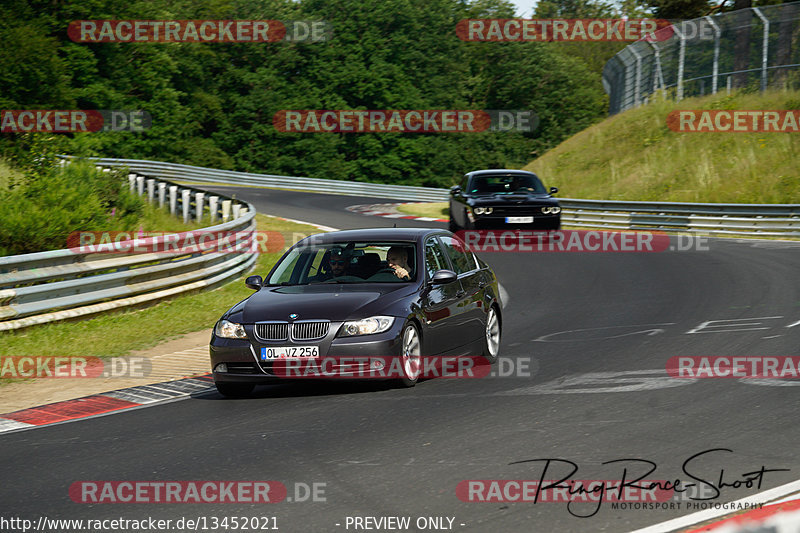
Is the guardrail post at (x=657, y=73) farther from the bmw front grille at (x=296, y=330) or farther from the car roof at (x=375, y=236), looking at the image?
the bmw front grille at (x=296, y=330)

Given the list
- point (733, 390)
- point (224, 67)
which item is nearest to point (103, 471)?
point (733, 390)

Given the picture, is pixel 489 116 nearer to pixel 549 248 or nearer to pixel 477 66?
pixel 477 66

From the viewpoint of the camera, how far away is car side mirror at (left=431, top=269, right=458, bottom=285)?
9758 millimetres

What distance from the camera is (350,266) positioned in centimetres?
1009

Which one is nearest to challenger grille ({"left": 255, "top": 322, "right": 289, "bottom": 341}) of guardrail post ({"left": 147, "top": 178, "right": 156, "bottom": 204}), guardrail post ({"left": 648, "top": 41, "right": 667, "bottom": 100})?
guardrail post ({"left": 147, "top": 178, "right": 156, "bottom": 204})

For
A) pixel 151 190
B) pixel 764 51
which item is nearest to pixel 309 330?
pixel 151 190

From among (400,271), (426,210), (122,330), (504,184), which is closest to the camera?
(400,271)

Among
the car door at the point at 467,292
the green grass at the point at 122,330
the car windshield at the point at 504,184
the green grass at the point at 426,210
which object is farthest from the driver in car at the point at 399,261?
the green grass at the point at 426,210

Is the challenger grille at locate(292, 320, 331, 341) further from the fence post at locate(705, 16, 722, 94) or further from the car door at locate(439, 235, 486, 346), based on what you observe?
the fence post at locate(705, 16, 722, 94)

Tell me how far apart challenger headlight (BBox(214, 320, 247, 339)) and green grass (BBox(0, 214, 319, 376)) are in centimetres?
273

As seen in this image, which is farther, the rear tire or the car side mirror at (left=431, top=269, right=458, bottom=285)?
the car side mirror at (left=431, top=269, right=458, bottom=285)

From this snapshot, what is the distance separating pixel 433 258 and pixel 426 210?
2984 centimetres

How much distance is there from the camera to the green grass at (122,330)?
11758 mm

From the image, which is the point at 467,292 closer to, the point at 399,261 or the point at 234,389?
the point at 399,261
